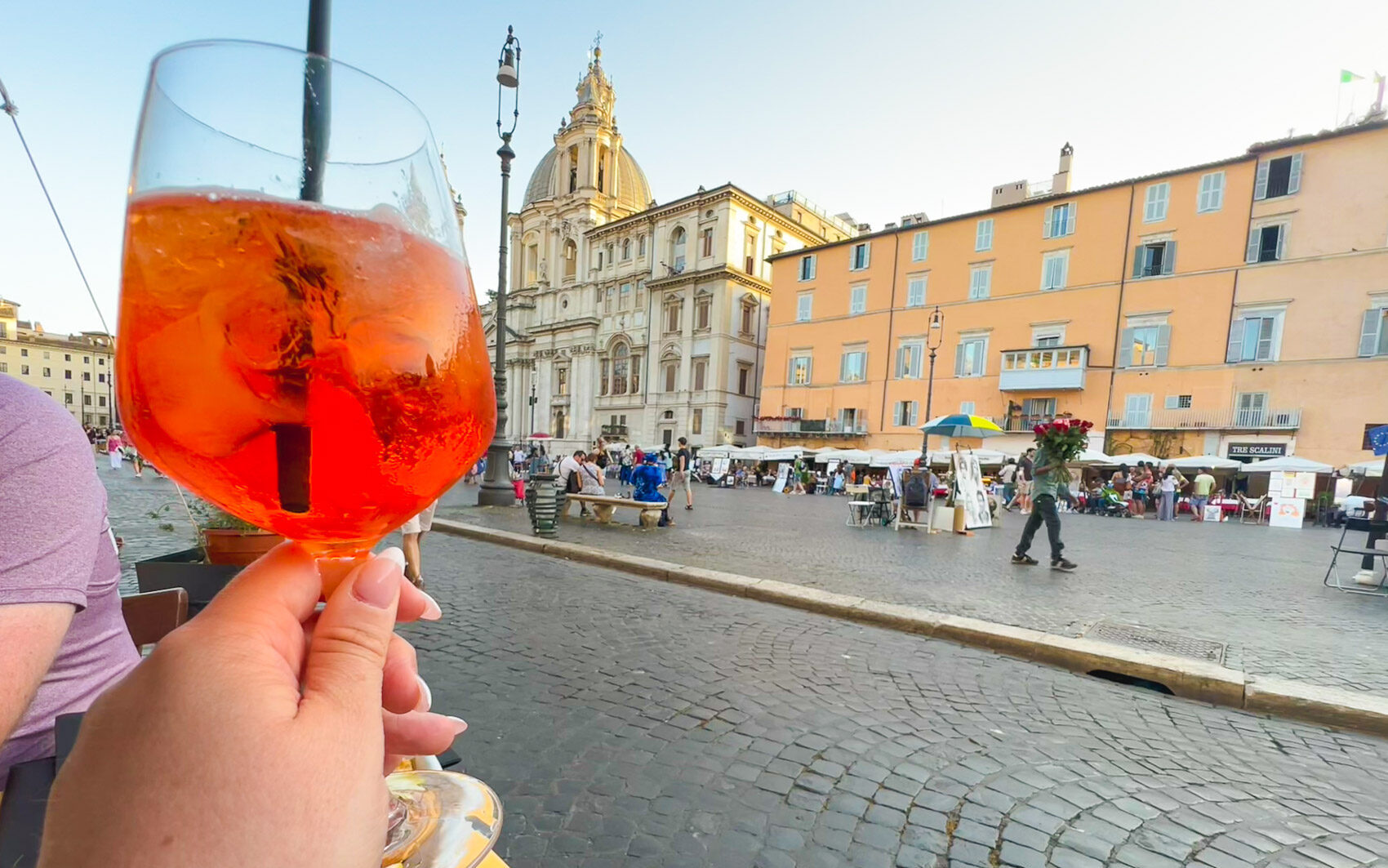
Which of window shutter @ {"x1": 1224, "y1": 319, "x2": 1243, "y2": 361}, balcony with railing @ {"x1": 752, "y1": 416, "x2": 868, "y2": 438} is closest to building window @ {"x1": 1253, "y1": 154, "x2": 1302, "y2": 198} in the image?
window shutter @ {"x1": 1224, "y1": 319, "x2": 1243, "y2": 361}

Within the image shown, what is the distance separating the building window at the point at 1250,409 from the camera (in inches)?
963

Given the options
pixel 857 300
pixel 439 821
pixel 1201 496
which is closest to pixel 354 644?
pixel 439 821

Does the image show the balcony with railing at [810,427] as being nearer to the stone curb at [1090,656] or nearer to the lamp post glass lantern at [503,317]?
the lamp post glass lantern at [503,317]

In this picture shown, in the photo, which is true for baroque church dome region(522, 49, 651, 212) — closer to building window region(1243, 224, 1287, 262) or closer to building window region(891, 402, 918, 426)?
building window region(891, 402, 918, 426)

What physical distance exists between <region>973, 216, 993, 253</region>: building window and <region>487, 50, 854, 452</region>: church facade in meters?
15.8

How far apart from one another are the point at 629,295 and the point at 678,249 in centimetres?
558

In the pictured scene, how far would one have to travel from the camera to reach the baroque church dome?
48.7 m

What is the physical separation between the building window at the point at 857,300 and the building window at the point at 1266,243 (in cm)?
1691

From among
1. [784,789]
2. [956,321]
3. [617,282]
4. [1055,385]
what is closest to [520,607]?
[784,789]

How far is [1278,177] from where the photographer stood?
2452 centimetres

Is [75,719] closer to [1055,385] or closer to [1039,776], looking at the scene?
[1039,776]

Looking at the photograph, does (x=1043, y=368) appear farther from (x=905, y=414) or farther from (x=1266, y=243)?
(x=1266, y=243)

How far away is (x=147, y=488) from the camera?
13664mm

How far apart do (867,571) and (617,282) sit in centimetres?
4420
